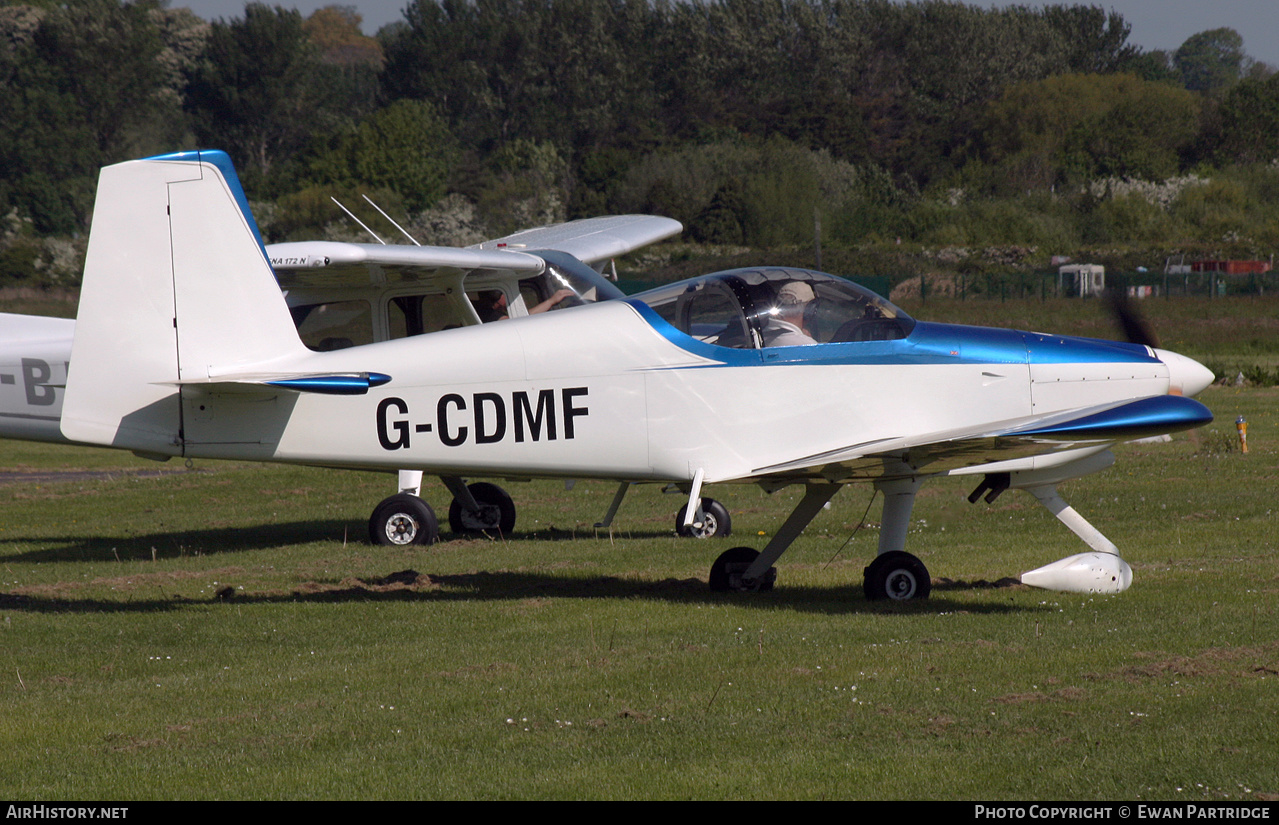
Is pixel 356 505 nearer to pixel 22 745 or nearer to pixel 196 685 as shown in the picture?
pixel 196 685

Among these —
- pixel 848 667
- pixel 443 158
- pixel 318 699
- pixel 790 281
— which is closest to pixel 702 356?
pixel 790 281

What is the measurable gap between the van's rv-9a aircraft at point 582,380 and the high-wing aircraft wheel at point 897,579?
0.01 metres

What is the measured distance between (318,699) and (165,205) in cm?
361

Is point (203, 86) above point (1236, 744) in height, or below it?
above

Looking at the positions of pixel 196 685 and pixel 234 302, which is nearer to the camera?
pixel 196 685

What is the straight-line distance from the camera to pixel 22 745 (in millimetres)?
5969

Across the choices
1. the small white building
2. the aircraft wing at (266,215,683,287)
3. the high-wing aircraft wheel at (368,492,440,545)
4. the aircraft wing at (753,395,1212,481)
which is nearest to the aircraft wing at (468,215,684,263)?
the aircraft wing at (266,215,683,287)

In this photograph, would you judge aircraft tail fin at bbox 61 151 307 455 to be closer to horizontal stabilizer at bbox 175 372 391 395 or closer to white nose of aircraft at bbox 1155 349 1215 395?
horizontal stabilizer at bbox 175 372 391 395

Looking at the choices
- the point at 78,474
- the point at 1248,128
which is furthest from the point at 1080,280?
the point at 78,474

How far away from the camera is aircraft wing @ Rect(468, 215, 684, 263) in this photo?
17048 millimetres

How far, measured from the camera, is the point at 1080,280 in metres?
47.5

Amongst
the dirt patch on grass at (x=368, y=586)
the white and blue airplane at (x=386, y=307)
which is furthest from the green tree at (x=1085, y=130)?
the dirt patch on grass at (x=368, y=586)

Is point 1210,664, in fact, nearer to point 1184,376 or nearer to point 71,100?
point 1184,376
